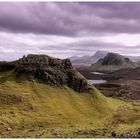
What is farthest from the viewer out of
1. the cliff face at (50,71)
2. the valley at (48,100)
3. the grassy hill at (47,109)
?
the cliff face at (50,71)

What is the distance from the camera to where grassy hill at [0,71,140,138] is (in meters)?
48.4

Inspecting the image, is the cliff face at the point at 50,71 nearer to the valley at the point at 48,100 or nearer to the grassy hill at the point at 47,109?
the valley at the point at 48,100

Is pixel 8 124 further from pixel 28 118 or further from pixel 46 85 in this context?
pixel 46 85

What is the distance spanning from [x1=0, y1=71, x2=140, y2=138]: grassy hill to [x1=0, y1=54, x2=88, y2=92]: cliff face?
3.77 ft

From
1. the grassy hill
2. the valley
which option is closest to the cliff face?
the valley

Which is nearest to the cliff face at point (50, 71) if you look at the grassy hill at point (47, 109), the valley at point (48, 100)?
the valley at point (48, 100)

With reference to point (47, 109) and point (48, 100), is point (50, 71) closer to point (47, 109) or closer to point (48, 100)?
point (48, 100)

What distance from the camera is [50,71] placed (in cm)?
6331

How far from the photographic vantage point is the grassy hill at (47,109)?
48438 mm

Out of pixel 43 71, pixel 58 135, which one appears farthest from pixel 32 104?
pixel 58 135

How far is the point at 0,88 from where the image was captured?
5775cm

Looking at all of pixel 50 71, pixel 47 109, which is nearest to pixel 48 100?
pixel 47 109

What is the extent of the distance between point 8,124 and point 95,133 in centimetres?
1743

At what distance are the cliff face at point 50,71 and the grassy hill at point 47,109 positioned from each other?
1.15 m
